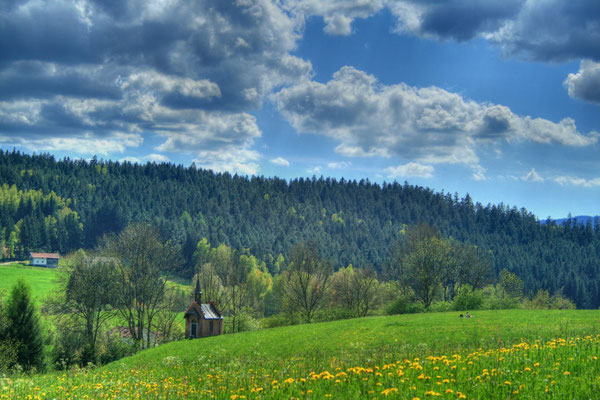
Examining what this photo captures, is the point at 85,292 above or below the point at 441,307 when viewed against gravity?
above

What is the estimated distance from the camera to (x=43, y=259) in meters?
181

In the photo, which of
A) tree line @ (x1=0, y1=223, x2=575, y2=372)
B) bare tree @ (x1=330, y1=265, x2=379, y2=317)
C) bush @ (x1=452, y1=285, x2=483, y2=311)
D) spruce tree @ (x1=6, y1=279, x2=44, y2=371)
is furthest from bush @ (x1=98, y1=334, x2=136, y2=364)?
bush @ (x1=452, y1=285, x2=483, y2=311)

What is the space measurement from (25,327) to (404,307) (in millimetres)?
48837

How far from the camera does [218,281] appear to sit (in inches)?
3492

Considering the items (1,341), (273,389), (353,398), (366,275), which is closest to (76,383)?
(273,389)

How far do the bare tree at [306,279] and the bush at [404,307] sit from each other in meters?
14.3

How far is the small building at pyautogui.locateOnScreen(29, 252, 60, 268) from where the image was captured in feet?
585

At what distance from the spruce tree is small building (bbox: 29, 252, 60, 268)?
485ft

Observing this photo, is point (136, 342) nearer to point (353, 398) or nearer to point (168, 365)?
point (168, 365)

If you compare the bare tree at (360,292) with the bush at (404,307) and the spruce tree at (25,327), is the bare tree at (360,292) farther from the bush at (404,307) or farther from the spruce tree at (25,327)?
the spruce tree at (25,327)

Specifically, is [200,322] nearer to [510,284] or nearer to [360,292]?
[360,292]

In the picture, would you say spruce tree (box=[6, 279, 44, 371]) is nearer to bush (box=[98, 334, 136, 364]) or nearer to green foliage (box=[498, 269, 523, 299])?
bush (box=[98, 334, 136, 364])

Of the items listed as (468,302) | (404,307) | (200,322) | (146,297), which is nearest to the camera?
(146,297)

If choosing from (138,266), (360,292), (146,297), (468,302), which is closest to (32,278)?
(146,297)
